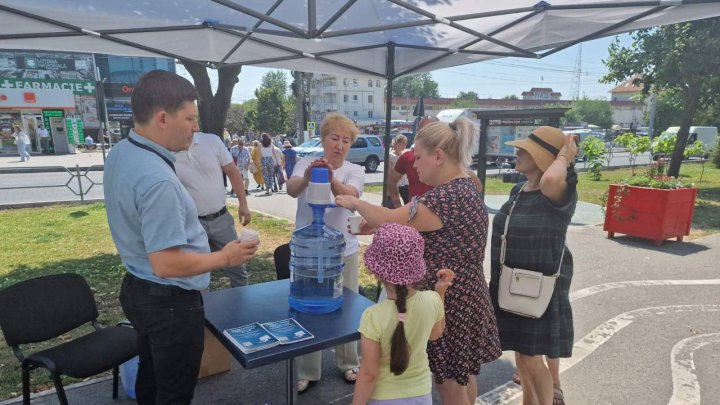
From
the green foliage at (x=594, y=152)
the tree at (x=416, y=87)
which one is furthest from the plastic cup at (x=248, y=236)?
the tree at (x=416, y=87)

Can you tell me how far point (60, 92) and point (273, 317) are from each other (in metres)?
34.0

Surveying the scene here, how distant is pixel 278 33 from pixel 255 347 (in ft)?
9.43

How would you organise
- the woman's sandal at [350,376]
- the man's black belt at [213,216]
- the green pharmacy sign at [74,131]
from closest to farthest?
the woman's sandal at [350,376] < the man's black belt at [213,216] < the green pharmacy sign at [74,131]

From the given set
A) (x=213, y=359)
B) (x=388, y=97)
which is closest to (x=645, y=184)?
(x=388, y=97)

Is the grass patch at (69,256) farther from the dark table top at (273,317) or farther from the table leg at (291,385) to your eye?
the table leg at (291,385)

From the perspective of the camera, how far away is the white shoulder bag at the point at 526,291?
248 centimetres

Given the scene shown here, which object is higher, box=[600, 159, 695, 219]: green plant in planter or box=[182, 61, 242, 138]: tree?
box=[182, 61, 242, 138]: tree

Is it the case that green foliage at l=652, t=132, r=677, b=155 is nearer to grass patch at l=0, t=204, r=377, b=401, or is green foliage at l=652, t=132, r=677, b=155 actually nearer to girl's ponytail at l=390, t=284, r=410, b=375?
grass patch at l=0, t=204, r=377, b=401

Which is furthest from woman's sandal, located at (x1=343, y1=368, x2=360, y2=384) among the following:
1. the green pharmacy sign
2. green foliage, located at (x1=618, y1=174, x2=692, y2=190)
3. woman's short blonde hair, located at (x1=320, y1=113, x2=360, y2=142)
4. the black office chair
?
the green pharmacy sign

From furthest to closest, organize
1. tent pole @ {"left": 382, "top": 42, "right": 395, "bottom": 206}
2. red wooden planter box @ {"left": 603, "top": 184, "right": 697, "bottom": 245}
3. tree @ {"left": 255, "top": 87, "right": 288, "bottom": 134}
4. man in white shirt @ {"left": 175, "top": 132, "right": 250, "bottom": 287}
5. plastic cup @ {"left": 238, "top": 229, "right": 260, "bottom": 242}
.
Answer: tree @ {"left": 255, "top": 87, "right": 288, "bottom": 134} < red wooden planter box @ {"left": 603, "top": 184, "right": 697, "bottom": 245} < tent pole @ {"left": 382, "top": 42, "right": 395, "bottom": 206} < man in white shirt @ {"left": 175, "top": 132, "right": 250, "bottom": 287} < plastic cup @ {"left": 238, "top": 229, "right": 260, "bottom": 242}

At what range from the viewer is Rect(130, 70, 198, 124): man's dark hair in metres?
1.67

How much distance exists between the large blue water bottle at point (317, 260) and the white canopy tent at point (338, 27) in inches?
57.5

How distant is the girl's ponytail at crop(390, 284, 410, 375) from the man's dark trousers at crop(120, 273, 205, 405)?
893 millimetres

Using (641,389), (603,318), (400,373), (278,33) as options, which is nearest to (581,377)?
(641,389)
